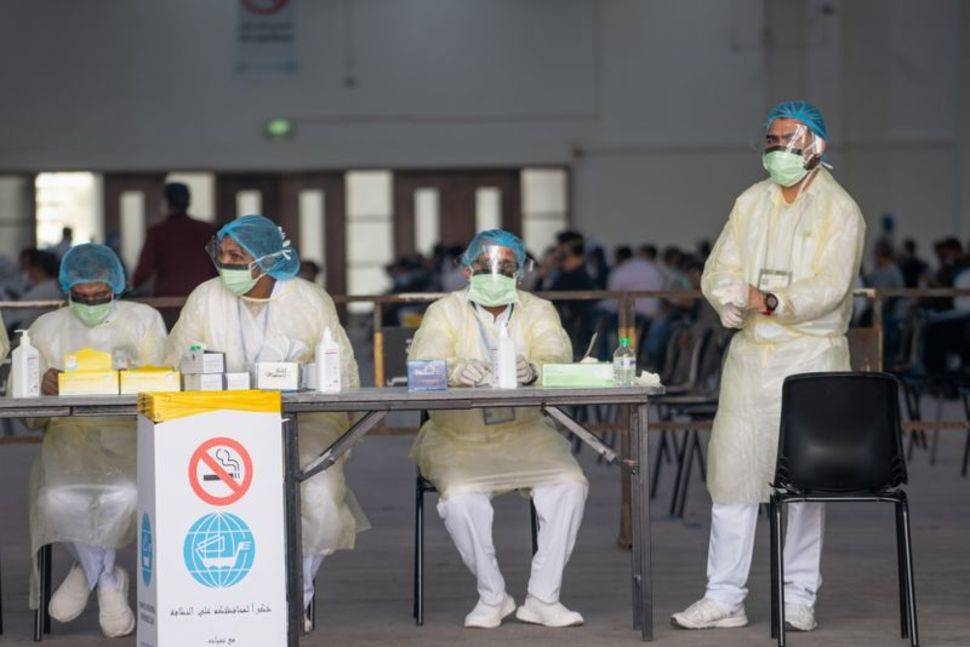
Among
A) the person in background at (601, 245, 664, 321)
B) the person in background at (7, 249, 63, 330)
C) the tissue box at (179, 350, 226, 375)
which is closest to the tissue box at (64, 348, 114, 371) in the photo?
the tissue box at (179, 350, 226, 375)

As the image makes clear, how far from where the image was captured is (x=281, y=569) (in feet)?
15.4

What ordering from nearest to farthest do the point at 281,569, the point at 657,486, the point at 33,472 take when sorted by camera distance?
the point at 281,569 → the point at 33,472 → the point at 657,486

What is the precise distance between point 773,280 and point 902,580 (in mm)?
941

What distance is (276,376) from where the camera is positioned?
5.00 metres

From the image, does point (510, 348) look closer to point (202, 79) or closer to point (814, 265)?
point (814, 265)

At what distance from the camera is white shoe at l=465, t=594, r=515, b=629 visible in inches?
211

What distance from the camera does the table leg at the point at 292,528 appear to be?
4.90m

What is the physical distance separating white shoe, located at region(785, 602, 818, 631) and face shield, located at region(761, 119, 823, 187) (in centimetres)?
123

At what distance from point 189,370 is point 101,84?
14792mm

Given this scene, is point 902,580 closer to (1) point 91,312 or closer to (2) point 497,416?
(2) point 497,416

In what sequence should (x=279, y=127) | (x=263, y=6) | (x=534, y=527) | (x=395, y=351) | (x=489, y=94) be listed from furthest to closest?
(x=489, y=94), (x=279, y=127), (x=263, y=6), (x=395, y=351), (x=534, y=527)

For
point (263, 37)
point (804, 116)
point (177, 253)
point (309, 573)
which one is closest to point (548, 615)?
point (309, 573)

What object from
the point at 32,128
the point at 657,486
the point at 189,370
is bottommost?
the point at 657,486

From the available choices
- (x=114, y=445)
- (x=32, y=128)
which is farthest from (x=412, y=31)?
(x=114, y=445)
